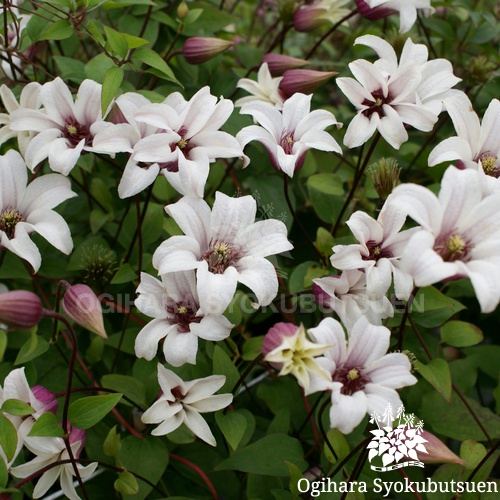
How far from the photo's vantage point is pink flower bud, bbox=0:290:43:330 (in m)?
0.51

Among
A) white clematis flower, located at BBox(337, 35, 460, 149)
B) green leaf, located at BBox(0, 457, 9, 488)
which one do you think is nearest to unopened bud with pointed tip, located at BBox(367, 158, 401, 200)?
white clematis flower, located at BBox(337, 35, 460, 149)

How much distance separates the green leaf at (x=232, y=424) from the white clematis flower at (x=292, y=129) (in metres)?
0.27

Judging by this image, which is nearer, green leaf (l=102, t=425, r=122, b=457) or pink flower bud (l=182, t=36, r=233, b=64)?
green leaf (l=102, t=425, r=122, b=457)

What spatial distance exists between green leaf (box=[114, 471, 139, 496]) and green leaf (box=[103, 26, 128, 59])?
1.45ft

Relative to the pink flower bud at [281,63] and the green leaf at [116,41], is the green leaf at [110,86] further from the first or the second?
the pink flower bud at [281,63]

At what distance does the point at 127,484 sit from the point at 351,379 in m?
0.26

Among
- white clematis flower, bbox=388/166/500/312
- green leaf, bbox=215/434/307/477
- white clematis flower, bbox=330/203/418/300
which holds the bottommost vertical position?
green leaf, bbox=215/434/307/477

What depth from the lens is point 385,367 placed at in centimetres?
55

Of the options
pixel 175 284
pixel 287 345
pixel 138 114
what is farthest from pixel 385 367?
pixel 138 114

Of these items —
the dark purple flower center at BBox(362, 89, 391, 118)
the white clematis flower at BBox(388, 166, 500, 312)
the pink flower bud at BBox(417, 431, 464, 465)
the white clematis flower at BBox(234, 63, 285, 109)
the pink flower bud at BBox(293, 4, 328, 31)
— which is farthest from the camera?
the pink flower bud at BBox(293, 4, 328, 31)

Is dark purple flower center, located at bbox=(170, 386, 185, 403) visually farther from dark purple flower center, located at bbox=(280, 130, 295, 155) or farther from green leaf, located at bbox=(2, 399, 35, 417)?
dark purple flower center, located at bbox=(280, 130, 295, 155)

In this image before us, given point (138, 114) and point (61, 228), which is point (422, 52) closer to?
point (138, 114)

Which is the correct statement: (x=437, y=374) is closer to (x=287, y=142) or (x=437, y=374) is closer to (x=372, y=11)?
(x=287, y=142)

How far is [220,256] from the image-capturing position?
23.9 inches
